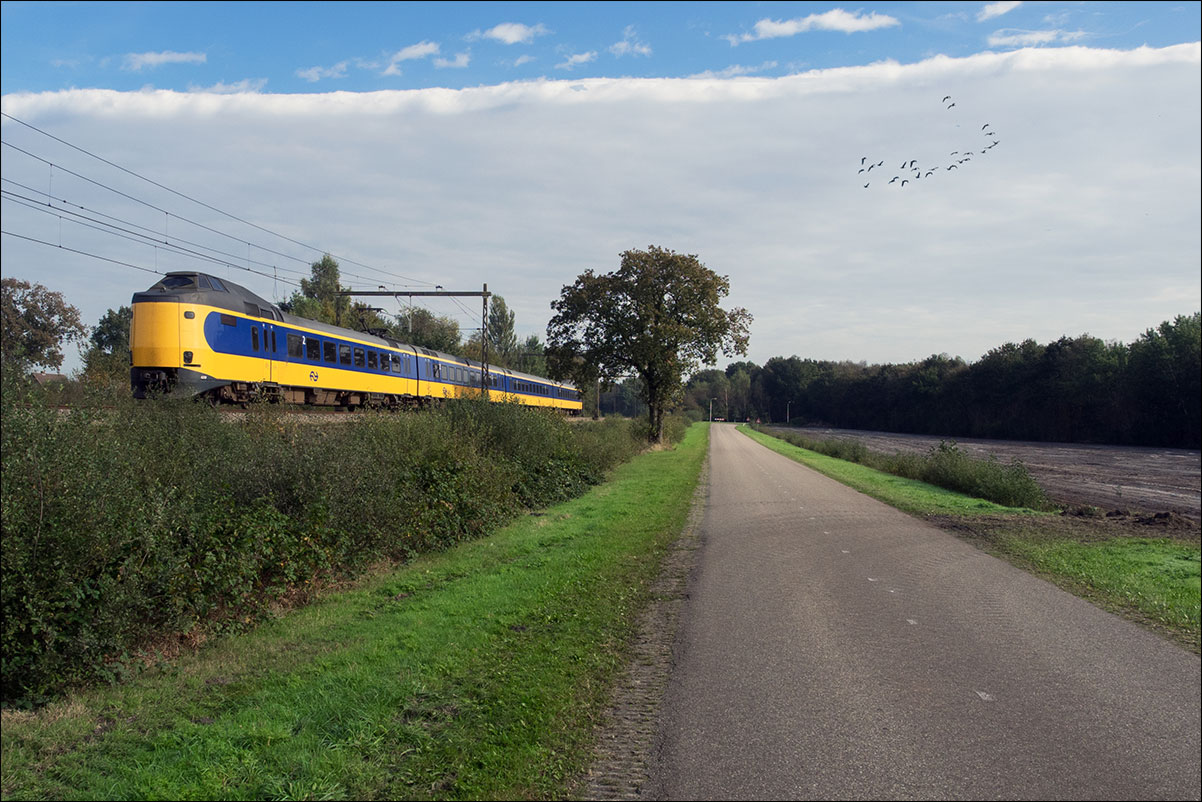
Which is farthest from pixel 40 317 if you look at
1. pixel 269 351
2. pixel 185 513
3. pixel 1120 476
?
pixel 1120 476

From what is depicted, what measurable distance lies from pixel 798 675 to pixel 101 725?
507cm

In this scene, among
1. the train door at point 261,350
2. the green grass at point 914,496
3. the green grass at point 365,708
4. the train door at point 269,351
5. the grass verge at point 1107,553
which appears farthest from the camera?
the train door at point 269,351

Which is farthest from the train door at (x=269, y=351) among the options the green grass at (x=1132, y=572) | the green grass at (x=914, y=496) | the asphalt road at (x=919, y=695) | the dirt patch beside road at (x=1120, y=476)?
the dirt patch beside road at (x=1120, y=476)

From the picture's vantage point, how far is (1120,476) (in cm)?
2902

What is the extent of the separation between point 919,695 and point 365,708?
3.87 meters

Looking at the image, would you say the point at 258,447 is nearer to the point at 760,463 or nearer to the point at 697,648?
the point at 697,648

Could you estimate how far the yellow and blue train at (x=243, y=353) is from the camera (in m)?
18.2

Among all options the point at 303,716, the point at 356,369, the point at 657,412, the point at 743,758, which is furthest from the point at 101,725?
the point at 657,412

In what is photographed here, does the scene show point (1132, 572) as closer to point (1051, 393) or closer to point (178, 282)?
point (178, 282)

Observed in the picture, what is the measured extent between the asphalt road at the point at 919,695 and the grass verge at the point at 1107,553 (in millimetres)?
372

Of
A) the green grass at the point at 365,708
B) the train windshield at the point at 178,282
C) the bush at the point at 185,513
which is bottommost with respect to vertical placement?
the green grass at the point at 365,708

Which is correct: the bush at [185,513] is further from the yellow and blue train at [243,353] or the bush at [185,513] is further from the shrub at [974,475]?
the shrub at [974,475]

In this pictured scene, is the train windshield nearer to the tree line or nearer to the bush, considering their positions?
the bush

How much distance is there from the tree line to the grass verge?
23029 millimetres
